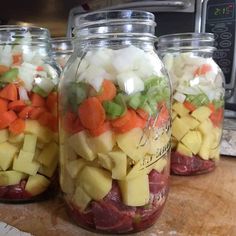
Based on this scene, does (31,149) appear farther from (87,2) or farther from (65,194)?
(87,2)

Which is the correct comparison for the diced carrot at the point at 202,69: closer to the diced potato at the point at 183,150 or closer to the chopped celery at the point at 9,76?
the diced potato at the point at 183,150

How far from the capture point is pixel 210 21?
84cm

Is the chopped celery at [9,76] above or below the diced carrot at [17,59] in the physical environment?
below

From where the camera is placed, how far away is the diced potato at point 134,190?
0.40 meters

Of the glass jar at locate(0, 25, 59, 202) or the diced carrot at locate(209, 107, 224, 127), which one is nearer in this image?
the glass jar at locate(0, 25, 59, 202)

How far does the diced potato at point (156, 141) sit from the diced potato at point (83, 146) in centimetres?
7

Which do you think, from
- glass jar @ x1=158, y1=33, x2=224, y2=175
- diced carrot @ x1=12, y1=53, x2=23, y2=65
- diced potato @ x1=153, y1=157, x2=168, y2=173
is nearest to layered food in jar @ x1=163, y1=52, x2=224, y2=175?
glass jar @ x1=158, y1=33, x2=224, y2=175

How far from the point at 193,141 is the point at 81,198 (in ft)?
0.87

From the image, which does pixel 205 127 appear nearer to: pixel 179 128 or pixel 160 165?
pixel 179 128

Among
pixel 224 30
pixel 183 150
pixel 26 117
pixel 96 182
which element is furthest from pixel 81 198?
pixel 224 30

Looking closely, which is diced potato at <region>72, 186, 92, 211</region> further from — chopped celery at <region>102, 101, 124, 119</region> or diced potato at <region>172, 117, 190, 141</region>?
diced potato at <region>172, 117, 190, 141</region>

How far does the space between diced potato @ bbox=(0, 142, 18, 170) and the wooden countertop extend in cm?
6

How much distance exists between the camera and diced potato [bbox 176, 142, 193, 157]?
613 millimetres

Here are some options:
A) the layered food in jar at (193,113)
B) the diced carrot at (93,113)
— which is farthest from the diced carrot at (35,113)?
the layered food in jar at (193,113)
